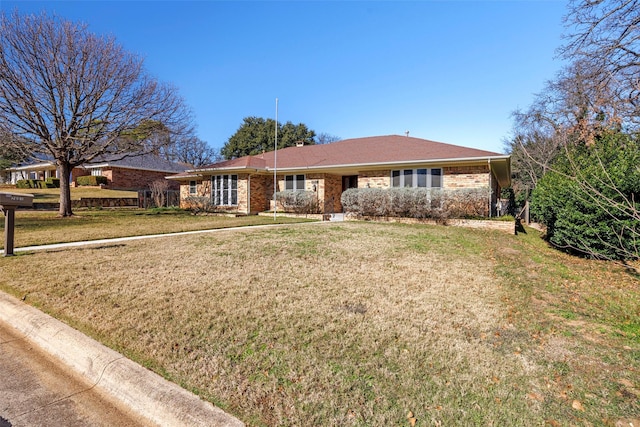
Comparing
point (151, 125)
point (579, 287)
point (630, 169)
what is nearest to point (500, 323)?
point (579, 287)

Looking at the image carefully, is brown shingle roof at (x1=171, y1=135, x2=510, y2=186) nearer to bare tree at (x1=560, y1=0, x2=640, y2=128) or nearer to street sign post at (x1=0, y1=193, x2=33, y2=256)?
bare tree at (x1=560, y1=0, x2=640, y2=128)

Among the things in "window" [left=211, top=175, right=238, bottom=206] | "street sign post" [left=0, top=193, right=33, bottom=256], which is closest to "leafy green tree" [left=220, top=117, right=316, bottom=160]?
"window" [left=211, top=175, right=238, bottom=206]

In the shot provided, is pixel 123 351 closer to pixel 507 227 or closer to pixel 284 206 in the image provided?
pixel 507 227

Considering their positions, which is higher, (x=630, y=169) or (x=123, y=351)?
(x=630, y=169)

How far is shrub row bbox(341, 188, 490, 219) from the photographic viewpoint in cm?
1409

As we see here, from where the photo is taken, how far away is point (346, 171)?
733 inches

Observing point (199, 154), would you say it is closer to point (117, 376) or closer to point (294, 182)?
point (294, 182)

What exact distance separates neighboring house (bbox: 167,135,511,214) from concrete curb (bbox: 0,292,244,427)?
528 inches

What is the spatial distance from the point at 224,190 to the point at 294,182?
15.0 ft

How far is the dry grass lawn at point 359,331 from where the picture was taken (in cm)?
243

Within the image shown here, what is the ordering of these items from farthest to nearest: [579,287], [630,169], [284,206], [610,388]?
[284,206] < [630,169] < [579,287] < [610,388]

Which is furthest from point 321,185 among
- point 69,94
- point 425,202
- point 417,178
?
point 69,94

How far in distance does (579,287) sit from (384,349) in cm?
475

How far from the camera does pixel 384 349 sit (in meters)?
3.19
